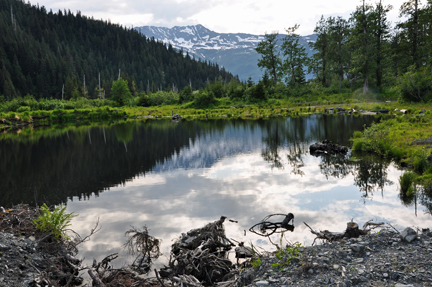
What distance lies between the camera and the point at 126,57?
196000mm

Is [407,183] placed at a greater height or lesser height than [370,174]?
greater

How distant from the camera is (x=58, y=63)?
457ft

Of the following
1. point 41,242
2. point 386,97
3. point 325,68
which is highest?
point 325,68

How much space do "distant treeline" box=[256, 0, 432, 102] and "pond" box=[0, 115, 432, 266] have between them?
103 feet

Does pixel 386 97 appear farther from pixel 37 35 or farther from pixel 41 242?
pixel 37 35

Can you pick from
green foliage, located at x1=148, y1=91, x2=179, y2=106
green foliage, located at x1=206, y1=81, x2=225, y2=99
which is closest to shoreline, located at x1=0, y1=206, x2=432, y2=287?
green foliage, located at x1=206, y1=81, x2=225, y2=99

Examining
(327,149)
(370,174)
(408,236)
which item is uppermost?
(408,236)

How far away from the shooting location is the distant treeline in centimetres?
5070

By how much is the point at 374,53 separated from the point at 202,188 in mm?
62410

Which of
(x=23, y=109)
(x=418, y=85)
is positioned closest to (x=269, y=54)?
(x=418, y=85)

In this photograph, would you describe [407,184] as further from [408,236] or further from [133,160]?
[133,160]

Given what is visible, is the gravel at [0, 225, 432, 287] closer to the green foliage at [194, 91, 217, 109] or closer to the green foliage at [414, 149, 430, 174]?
the green foliage at [414, 149, 430, 174]

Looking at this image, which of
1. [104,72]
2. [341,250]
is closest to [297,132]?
[341,250]

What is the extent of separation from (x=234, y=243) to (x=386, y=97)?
64414 millimetres
